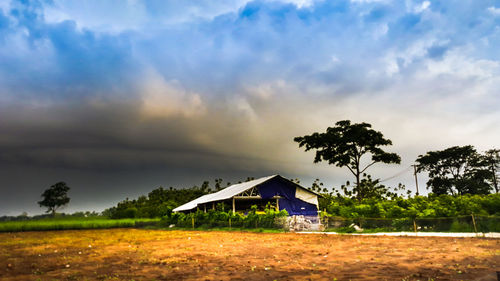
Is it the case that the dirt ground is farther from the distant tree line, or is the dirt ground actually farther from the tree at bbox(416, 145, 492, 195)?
the tree at bbox(416, 145, 492, 195)

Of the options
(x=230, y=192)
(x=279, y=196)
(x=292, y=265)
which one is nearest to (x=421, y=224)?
(x=292, y=265)

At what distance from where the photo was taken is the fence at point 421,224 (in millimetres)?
17141

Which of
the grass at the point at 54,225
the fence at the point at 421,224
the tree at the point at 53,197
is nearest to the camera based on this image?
Answer: the fence at the point at 421,224

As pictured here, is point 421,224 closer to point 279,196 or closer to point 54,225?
point 279,196

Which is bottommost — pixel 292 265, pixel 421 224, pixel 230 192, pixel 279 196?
pixel 292 265

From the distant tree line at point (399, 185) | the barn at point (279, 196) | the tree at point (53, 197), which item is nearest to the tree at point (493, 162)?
the distant tree line at point (399, 185)

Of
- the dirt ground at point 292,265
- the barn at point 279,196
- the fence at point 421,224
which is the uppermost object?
the barn at point 279,196

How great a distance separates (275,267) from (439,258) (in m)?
5.39

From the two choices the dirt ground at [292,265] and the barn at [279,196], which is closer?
the dirt ground at [292,265]

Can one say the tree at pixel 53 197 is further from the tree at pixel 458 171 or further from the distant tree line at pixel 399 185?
the tree at pixel 458 171

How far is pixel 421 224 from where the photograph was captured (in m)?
20.5

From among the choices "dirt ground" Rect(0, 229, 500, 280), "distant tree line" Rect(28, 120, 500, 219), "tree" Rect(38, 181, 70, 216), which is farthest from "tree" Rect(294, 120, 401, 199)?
"tree" Rect(38, 181, 70, 216)

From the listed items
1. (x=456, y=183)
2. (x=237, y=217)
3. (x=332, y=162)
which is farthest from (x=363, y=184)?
(x=237, y=217)

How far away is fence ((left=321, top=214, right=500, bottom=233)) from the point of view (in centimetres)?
1714
